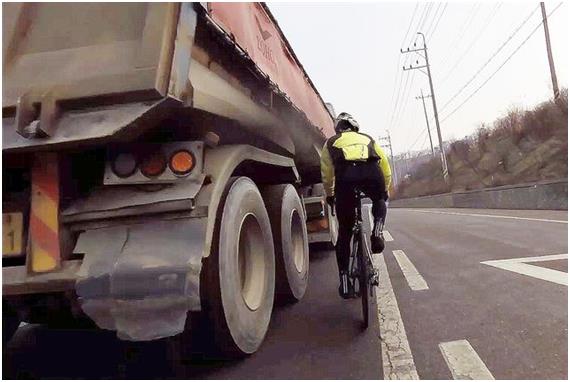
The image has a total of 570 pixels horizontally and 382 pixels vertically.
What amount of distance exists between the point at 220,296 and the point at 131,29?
1488mm

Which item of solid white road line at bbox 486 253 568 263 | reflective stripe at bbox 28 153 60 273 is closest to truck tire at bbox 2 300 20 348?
reflective stripe at bbox 28 153 60 273

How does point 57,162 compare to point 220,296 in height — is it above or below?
above

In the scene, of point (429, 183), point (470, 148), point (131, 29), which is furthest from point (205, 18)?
point (429, 183)

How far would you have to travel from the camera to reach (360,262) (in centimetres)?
382

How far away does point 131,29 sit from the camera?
2.30 meters

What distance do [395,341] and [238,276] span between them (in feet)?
3.94

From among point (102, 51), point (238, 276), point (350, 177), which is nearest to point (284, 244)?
point (350, 177)

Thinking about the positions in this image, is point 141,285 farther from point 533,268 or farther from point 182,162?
point 533,268

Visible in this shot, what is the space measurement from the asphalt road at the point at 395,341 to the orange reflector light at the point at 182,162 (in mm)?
1248

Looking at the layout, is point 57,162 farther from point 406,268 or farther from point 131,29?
point 406,268

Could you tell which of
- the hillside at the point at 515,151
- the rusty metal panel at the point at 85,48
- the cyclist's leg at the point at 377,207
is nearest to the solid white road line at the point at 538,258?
the cyclist's leg at the point at 377,207

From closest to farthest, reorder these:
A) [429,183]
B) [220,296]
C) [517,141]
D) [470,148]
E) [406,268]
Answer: [220,296] < [406,268] < [517,141] < [470,148] < [429,183]

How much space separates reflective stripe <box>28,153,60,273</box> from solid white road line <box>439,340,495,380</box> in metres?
2.21

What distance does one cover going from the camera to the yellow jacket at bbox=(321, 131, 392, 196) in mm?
3891
